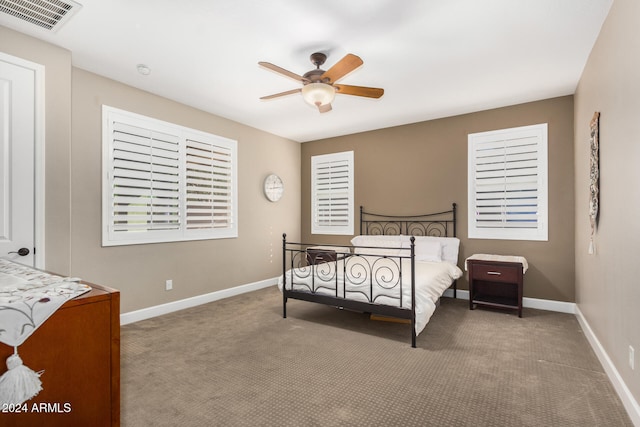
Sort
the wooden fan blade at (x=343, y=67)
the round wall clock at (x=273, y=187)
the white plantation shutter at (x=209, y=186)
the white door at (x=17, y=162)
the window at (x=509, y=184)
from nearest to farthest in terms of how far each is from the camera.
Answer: the wooden fan blade at (x=343, y=67) < the white door at (x=17, y=162) < the window at (x=509, y=184) < the white plantation shutter at (x=209, y=186) < the round wall clock at (x=273, y=187)

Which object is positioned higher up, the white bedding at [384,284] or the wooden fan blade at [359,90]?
the wooden fan blade at [359,90]

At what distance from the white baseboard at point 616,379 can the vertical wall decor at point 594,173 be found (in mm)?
817

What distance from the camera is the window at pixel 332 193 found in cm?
583

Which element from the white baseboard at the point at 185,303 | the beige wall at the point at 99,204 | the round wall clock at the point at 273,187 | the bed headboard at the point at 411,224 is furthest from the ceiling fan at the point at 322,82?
the white baseboard at the point at 185,303

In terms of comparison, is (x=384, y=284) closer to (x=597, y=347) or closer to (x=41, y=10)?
(x=597, y=347)

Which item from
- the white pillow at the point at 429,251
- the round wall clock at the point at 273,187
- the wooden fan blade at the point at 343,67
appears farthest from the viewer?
the round wall clock at the point at 273,187

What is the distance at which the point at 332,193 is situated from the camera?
19.7ft

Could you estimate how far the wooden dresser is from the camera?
1044 millimetres

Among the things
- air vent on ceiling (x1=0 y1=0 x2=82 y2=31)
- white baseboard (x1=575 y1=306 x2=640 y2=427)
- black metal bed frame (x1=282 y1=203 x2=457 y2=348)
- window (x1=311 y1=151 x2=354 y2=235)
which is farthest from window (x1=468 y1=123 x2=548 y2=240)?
air vent on ceiling (x1=0 y1=0 x2=82 y2=31)

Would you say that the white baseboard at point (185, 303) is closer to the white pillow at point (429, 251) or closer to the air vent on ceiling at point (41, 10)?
the white pillow at point (429, 251)

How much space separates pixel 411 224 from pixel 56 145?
14.8ft

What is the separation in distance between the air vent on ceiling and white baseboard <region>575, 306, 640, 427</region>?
177 inches

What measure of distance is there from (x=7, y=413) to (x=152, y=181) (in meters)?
3.21

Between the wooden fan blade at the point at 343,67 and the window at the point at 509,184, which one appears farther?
the window at the point at 509,184
